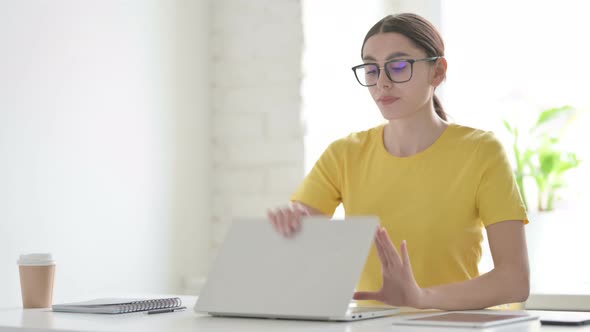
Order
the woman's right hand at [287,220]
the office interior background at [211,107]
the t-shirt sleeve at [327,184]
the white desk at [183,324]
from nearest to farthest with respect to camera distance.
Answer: the white desk at [183,324], the woman's right hand at [287,220], the t-shirt sleeve at [327,184], the office interior background at [211,107]

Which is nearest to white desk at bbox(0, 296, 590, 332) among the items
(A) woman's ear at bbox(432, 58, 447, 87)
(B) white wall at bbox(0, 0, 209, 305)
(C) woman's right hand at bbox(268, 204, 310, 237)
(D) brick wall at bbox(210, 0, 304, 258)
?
(C) woman's right hand at bbox(268, 204, 310, 237)

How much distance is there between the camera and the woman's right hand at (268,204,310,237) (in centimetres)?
145

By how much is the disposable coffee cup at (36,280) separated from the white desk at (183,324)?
0.67 ft

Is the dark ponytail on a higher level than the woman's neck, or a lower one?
higher

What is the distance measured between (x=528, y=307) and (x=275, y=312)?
1160 millimetres

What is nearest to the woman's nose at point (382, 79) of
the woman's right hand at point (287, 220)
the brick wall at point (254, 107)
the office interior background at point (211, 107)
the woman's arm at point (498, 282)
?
the woman's arm at point (498, 282)

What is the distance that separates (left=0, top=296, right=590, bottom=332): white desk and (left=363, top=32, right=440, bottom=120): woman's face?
0.56m

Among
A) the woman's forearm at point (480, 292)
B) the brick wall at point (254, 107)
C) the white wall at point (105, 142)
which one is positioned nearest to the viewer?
the woman's forearm at point (480, 292)

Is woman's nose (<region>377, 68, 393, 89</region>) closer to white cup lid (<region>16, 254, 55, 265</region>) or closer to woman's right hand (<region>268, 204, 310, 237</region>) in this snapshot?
woman's right hand (<region>268, 204, 310, 237</region>)

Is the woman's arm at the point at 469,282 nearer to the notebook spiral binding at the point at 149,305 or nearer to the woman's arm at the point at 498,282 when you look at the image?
the woman's arm at the point at 498,282

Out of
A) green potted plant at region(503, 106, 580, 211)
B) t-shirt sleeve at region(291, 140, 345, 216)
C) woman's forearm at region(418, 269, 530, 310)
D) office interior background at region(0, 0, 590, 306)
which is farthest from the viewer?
green potted plant at region(503, 106, 580, 211)

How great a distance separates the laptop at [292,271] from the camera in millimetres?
1393

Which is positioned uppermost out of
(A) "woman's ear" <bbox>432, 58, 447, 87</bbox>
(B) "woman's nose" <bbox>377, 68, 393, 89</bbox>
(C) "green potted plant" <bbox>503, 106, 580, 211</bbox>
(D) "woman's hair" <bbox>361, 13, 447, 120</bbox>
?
(D) "woman's hair" <bbox>361, 13, 447, 120</bbox>

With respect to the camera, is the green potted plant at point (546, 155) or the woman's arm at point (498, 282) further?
the green potted plant at point (546, 155)
